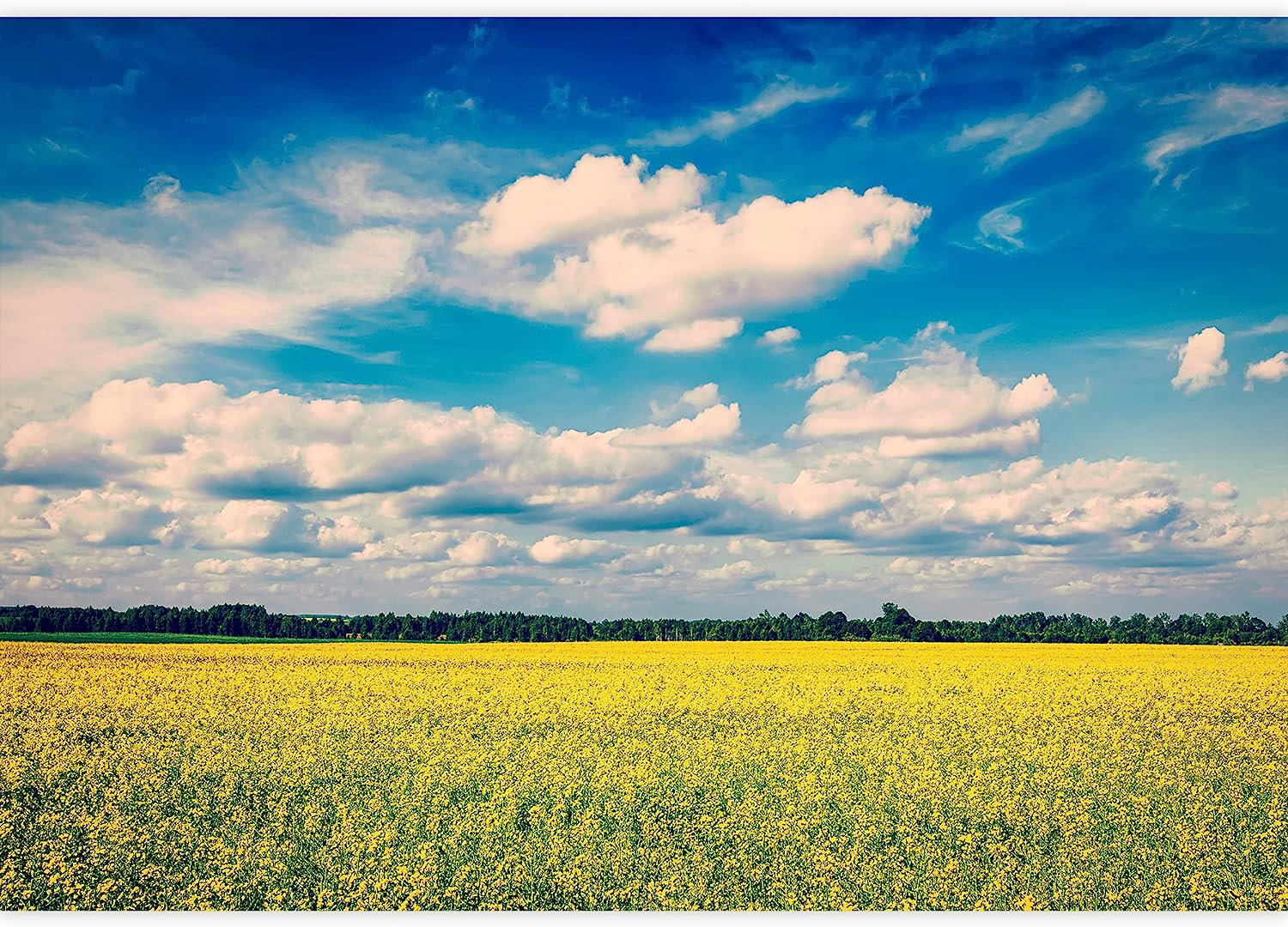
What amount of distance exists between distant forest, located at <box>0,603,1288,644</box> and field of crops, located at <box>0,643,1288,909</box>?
22.1 meters

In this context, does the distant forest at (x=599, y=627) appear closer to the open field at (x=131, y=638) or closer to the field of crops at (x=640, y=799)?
the open field at (x=131, y=638)

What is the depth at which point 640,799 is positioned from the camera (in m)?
9.92

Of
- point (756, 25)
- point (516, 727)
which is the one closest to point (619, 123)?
point (756, 25)

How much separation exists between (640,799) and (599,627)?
126 feet

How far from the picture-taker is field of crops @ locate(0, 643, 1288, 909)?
8312 millimetres

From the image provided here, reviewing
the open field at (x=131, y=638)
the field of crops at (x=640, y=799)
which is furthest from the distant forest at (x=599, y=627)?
the field of crops at (x=640, y=799)

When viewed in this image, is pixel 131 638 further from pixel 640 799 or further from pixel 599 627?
pixel 640 799

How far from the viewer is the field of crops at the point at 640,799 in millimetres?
8312

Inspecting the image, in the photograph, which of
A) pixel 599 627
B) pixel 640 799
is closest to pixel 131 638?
pixel 599 627

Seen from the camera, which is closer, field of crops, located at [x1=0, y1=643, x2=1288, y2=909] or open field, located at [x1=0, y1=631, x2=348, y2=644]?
field of crops, located at [x1=0, y1=643, x2=1288, y2=909]

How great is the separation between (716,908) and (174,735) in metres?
8.14

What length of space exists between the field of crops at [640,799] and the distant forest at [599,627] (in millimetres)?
22121

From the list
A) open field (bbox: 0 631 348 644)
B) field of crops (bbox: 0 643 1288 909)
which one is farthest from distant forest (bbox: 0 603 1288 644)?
field of crops (bbox: 0 643 1288 909)

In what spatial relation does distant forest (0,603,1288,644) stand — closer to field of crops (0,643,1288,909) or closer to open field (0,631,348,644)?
open field (0,631,348,644)
